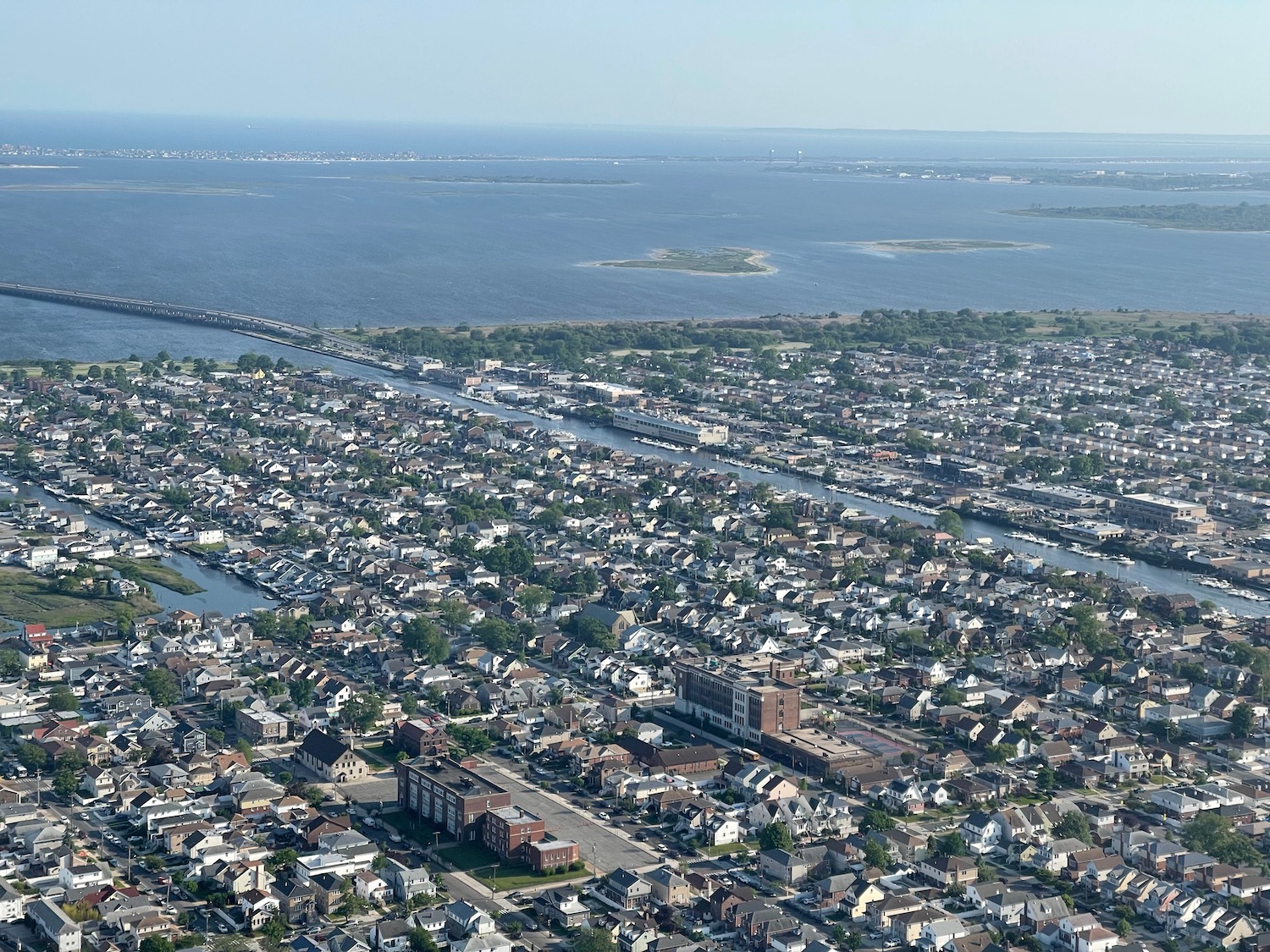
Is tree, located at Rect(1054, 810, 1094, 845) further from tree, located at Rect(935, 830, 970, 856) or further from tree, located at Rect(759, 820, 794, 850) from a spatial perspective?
tree, located at Rect(759, 820, 794, 850)

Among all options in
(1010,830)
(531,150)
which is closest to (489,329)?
(1010,830)

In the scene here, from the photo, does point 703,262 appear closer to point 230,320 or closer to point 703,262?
point 703,262

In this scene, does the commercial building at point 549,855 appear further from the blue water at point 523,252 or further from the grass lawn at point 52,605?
the blue water at point 523,252

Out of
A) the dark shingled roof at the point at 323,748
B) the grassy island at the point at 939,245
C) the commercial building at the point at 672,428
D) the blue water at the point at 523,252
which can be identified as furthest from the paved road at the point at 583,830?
the grassy island at the point at 939,245

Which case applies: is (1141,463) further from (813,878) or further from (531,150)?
(531,150)

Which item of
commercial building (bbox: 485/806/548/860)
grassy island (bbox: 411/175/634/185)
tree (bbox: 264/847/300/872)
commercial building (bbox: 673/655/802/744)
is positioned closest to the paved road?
commercial building (bbox: 485/806/548/860)

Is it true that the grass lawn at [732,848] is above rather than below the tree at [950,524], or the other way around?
below
